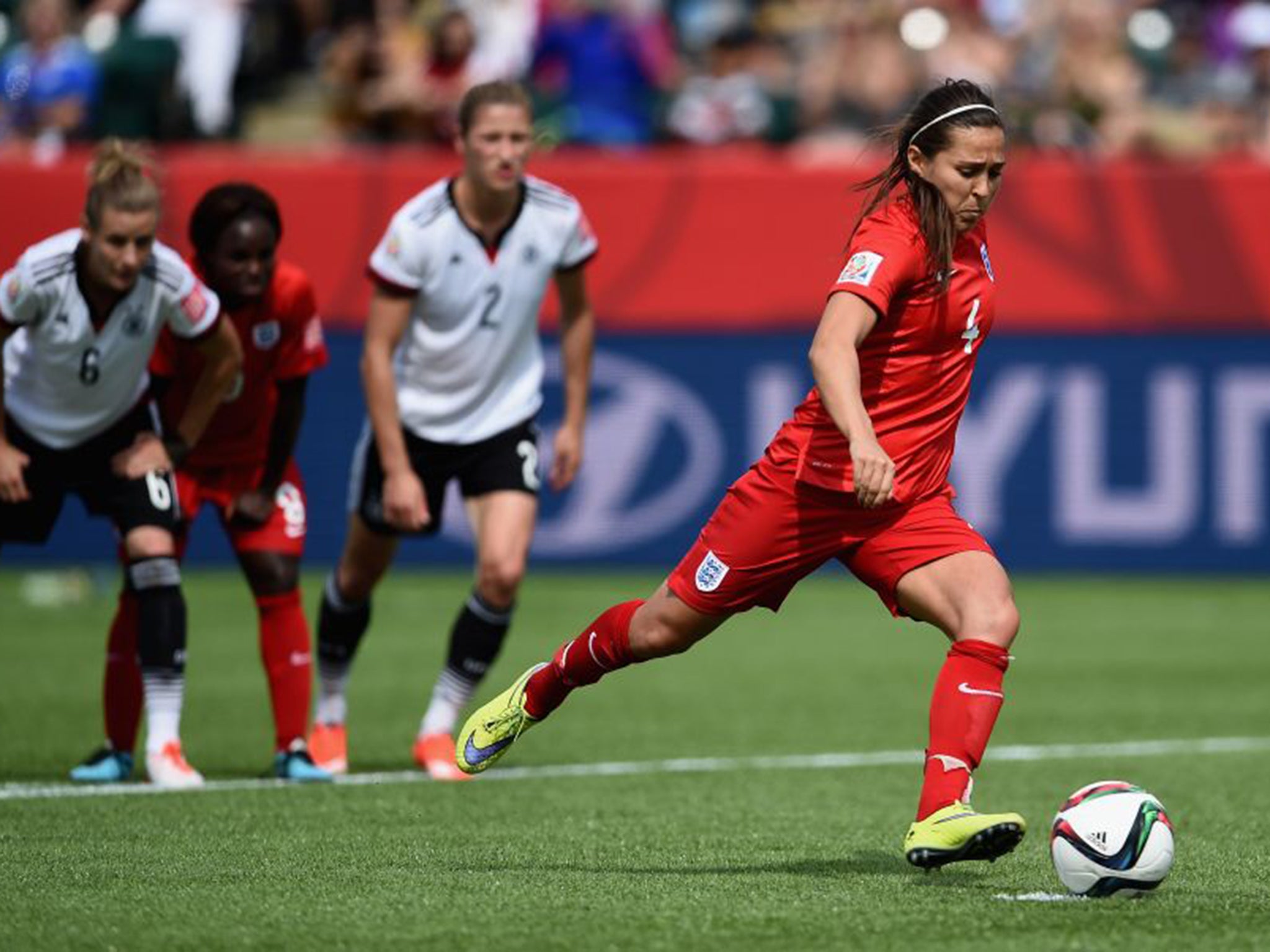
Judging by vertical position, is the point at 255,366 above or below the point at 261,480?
above

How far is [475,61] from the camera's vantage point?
1827cm

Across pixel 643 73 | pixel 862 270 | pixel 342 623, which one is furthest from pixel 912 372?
pixel 643 73

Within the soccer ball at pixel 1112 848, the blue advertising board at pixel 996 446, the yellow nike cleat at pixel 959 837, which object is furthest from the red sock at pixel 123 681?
the blue advertising board at pixel 996 446

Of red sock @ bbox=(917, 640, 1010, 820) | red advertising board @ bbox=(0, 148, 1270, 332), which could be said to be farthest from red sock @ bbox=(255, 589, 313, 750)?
red advertising board @ bbox=(0, 148, 1270, 332)

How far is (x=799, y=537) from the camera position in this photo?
6688 millimetres

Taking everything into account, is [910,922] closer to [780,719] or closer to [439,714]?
[439,714]

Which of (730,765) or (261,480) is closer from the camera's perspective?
(261,480)

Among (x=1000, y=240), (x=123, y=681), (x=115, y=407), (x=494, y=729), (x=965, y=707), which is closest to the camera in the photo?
(x=965, y=707)

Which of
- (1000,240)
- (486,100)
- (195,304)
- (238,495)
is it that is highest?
(486,100)

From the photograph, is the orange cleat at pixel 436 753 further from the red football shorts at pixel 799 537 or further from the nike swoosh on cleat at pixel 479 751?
the red football shorts at pixel 799 537

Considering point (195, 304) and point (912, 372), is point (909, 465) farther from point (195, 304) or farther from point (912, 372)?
point (195, 304)

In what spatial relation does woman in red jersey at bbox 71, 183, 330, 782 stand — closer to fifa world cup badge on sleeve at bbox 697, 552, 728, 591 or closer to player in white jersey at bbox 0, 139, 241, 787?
player in white jersey at bbox 0, 139, 241, 787

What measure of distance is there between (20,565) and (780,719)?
23.9 feet

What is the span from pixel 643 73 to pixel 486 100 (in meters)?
9.77
